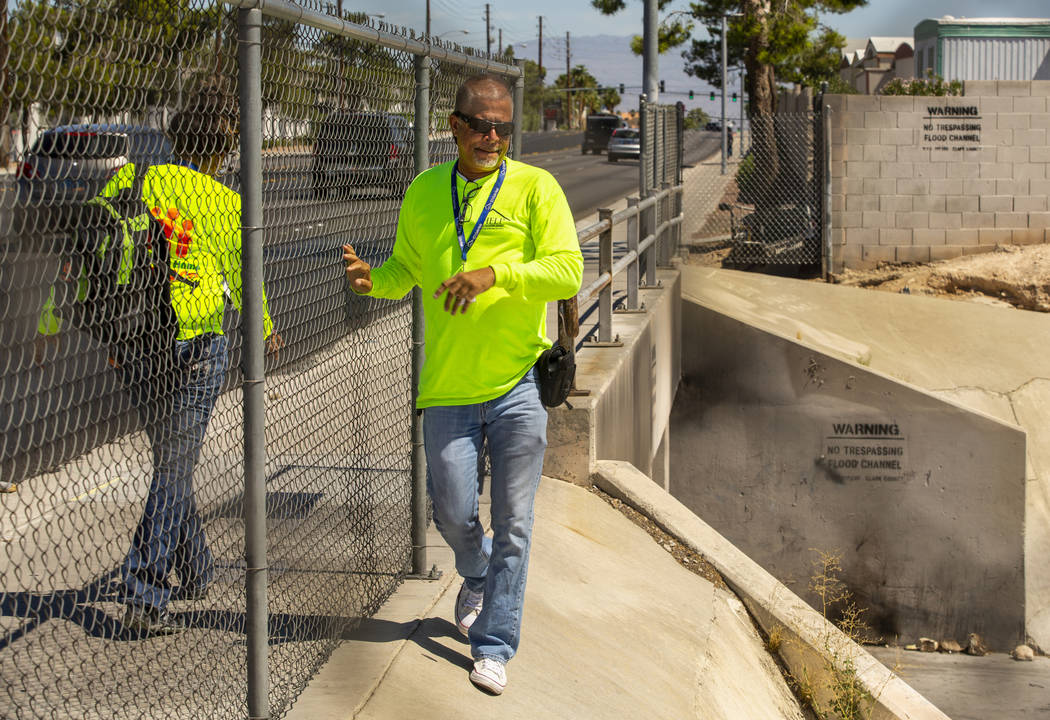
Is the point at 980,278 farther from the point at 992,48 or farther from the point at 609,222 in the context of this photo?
the point at 992,48

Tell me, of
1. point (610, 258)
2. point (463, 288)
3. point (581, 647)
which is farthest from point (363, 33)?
point (610, 258)

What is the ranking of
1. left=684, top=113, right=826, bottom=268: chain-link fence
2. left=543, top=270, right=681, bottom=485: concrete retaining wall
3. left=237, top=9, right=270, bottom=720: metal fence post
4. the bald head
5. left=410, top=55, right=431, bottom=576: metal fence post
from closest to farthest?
left=237, top=9, right=270, bottom=720: metal fence post
the bald head
left=410, top=55, right=431, bottom=576: metal fence post
left=543, top=270, right=681, bottom=485: concrete retaining wall
left=684, top=113, right=826, bottom=268: chain-link fence

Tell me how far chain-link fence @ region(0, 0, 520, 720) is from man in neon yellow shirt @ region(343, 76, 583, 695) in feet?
1.41

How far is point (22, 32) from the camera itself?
240cm

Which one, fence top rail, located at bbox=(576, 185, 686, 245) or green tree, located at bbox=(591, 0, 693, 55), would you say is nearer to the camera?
fence top rail, located at bbox=(576, 185, 686, 245)

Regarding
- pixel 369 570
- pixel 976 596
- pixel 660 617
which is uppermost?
pixel 369 570

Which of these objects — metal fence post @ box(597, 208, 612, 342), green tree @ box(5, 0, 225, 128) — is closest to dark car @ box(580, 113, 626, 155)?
metal fence post @ box(597, 208, 612, 342)

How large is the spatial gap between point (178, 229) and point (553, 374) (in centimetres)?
130

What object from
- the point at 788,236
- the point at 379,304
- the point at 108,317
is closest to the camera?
the point at 108,317

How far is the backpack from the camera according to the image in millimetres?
2955

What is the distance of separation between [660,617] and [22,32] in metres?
4.17

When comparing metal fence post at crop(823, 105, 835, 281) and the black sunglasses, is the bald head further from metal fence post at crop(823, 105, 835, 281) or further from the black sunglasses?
metal fence post at crop(823, 105, 835, 281)

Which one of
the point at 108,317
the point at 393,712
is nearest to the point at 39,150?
the point at 108,317

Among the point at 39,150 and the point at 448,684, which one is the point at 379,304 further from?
the point at 39,150
